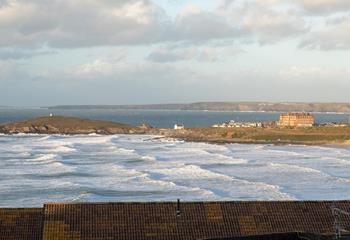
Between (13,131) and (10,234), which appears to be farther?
(13,131)

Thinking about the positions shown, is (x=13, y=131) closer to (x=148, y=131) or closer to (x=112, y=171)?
(x=148, y=131)

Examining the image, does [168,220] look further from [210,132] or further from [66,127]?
[66,127]

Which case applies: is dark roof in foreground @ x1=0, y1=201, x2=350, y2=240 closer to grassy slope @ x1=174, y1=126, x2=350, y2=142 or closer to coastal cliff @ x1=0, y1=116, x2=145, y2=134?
grassy slope @ x1=174, y1=126, x2=350, y2=142

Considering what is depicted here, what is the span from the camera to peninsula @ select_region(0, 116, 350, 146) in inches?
3524

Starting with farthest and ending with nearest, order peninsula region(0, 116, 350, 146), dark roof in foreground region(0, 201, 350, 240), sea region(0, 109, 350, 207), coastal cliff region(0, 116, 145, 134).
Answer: coastal cliff region(0, 116, 145, 134) → peninsula region(0, 116, 350, 146) → sea region(0, 109, 350, 207) → dark roof in foreground region(0, 201, 350, 240)

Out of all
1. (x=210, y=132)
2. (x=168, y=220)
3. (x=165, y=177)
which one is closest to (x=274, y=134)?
(x=210, y=132)

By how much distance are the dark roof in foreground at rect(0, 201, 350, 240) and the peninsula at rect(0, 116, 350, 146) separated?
6882cm

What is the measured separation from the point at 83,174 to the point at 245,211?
25.8 m

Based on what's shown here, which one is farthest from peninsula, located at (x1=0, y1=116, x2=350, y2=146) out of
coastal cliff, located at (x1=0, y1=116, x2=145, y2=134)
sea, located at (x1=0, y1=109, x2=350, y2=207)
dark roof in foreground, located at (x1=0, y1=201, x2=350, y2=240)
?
dark roof in foreground, located at (x1=0, y1=201, x2=350, y2=240)

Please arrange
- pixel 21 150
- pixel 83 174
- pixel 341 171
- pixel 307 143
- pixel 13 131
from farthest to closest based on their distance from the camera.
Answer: pixel 13 131 → pixel 307 143 → pixel 21 150 → pixel 341 171 → pixel 83 174

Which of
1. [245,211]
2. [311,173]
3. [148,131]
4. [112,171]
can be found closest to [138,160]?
[112,171]

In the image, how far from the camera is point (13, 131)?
356 feet

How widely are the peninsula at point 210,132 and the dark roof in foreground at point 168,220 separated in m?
68.8

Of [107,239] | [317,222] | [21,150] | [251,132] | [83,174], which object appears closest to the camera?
[107,239]
